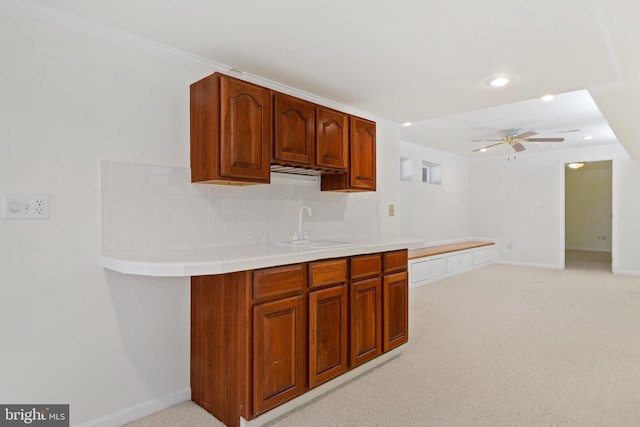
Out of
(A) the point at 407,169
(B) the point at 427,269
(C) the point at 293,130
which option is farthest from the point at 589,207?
(C) the point at 293,130

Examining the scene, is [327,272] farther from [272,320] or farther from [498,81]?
[498,81]

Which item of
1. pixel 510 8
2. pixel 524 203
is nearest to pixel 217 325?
pixel 510 8

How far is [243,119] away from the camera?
7.20 feet

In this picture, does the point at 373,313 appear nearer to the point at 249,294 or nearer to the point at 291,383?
the point at 291,383

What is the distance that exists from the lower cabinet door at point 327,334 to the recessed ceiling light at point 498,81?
1922 mm

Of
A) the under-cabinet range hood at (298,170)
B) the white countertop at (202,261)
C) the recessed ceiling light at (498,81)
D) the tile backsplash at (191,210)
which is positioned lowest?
the white countertop at (202,261)

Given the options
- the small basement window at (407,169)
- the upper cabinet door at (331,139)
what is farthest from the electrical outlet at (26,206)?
the small basement window at (407,169)

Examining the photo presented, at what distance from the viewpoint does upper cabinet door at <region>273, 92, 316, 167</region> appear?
2.42m

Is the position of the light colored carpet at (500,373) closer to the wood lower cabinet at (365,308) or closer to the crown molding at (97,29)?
the wood lower cabinet at (365,308)

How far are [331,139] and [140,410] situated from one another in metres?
2.16

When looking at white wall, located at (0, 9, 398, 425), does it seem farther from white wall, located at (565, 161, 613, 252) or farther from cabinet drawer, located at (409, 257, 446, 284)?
white wall, located at (565, 161, 613, 252)

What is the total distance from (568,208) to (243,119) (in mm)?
11150

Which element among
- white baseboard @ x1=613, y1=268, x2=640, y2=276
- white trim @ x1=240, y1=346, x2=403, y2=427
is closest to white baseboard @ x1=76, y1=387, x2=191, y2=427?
white trim @ x1=240, y1=346, x2=403, y2=427

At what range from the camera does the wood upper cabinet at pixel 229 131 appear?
2.11 metres
